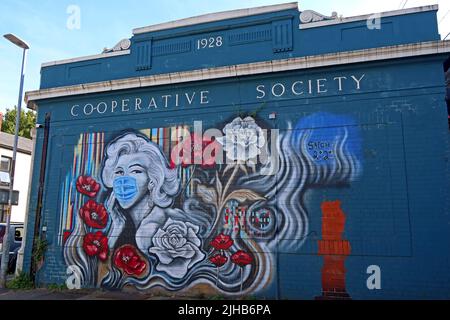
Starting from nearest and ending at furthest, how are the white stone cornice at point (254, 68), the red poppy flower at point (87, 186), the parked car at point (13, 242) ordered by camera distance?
the white stone cornice at point (254, 68)
the red poppy flower at point (87, 186)
the parked car at point (13, 242)

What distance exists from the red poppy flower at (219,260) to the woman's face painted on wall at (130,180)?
2.48 metres

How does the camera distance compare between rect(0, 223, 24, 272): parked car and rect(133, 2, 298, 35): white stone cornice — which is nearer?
rect(133, 2, 298, 35): white stone cornice

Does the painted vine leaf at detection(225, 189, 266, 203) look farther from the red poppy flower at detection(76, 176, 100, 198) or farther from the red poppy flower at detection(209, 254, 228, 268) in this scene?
the red poppy flower at detection(76, 176, 100, 198)

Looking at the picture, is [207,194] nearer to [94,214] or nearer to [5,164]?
[94,214]

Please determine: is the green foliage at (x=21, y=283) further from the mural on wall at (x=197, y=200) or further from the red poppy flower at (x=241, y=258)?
the red poppy flower at (x=241, y=258)

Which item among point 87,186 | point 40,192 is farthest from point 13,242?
point 87,186

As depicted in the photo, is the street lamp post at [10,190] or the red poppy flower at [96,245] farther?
the street lamp post at [10,190]

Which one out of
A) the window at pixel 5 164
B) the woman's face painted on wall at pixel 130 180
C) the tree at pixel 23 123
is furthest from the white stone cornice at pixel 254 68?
the tree at pixel 23 123

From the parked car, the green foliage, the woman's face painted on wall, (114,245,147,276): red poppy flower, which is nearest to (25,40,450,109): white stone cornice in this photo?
the woman's face painted on wall

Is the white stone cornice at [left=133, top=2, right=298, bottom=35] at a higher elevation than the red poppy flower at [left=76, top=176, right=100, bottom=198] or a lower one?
higher

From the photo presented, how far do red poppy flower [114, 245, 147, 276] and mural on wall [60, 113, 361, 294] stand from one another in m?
0.03

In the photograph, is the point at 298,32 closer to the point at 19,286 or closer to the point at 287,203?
the point at 287,203

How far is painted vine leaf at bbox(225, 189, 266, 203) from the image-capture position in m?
8.91

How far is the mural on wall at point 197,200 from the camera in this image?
28.3ft
